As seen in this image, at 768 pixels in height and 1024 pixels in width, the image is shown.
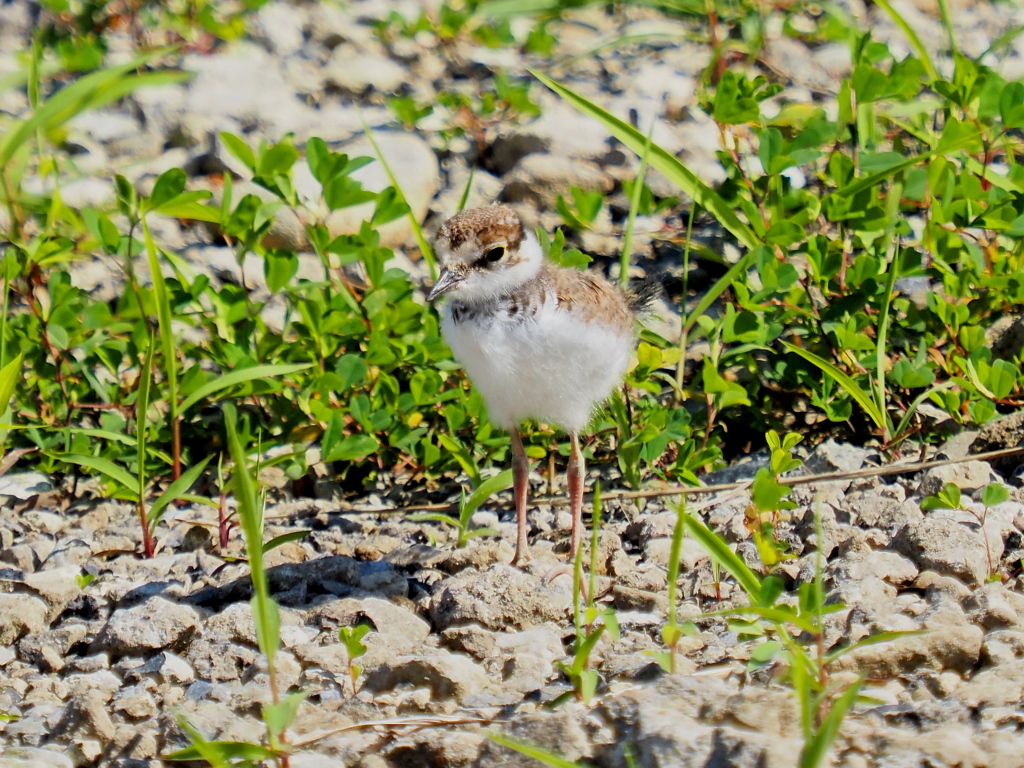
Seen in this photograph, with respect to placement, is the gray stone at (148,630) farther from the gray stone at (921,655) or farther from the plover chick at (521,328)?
the gray stone at (921,655)

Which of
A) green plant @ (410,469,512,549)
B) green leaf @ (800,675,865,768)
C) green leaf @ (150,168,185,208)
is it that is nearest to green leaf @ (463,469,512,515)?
green plant @ (410,469,512,549)

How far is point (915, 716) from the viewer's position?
2213 mm

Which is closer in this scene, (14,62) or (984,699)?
(984,699)

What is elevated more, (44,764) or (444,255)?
(444,255)

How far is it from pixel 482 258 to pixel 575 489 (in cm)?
72

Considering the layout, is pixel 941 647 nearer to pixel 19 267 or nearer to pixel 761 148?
pixel 761 148

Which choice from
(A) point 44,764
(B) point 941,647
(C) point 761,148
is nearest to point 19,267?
(A) point 44,764

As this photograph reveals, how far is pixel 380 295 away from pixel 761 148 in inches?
52.3

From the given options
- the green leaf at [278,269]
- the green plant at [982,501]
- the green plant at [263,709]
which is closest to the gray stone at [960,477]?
the green plant at [982,501]

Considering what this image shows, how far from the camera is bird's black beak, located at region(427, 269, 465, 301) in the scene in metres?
3.15

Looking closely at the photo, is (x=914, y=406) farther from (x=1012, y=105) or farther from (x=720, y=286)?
(x=1012, y=105)

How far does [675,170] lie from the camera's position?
13.1 ft

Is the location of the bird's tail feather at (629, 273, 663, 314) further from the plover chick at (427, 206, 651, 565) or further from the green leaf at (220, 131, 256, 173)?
the green leaf at (220, 131, 256, 173)

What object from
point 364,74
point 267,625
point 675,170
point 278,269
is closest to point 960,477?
point 675,170
